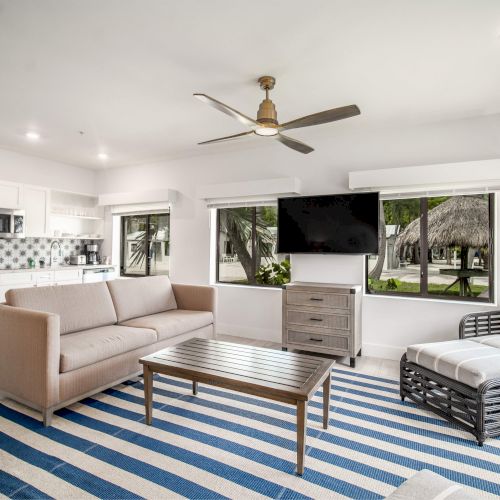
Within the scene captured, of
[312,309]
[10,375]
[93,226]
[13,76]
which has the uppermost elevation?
[13,76]

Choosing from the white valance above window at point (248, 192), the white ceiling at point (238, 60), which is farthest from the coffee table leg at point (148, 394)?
the white valance above window at point (248, 192)

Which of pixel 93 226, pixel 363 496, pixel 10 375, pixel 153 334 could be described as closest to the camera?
pixel 363 496

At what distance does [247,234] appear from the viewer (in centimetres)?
498

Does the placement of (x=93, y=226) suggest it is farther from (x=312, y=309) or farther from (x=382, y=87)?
(x=382, y=87)

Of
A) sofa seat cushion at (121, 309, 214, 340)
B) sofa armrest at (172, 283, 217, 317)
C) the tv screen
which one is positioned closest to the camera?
sofa seat cushion at (121, 309, 214, 340)

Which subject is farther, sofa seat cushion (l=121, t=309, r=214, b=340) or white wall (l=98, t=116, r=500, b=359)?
white wall (l=98, t=116, r=500, b=359)

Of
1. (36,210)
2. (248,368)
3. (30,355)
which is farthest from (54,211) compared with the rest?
(248,368)

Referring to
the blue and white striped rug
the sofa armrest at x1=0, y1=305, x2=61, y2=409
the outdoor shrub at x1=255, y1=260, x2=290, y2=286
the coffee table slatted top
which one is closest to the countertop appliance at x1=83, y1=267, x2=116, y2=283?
the outdoor shrub at x1=255, y1=260, x2=290, y2=286

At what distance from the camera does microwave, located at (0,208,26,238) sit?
474cm

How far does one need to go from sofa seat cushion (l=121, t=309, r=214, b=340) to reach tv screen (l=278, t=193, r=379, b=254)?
4.17 feet

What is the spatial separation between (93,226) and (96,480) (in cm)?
504

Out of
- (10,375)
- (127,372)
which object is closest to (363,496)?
(127,372)

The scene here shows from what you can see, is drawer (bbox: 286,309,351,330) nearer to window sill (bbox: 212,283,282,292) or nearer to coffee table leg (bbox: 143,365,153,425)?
window sill (bbox: 212,283,282,292)

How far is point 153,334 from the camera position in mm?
3201
